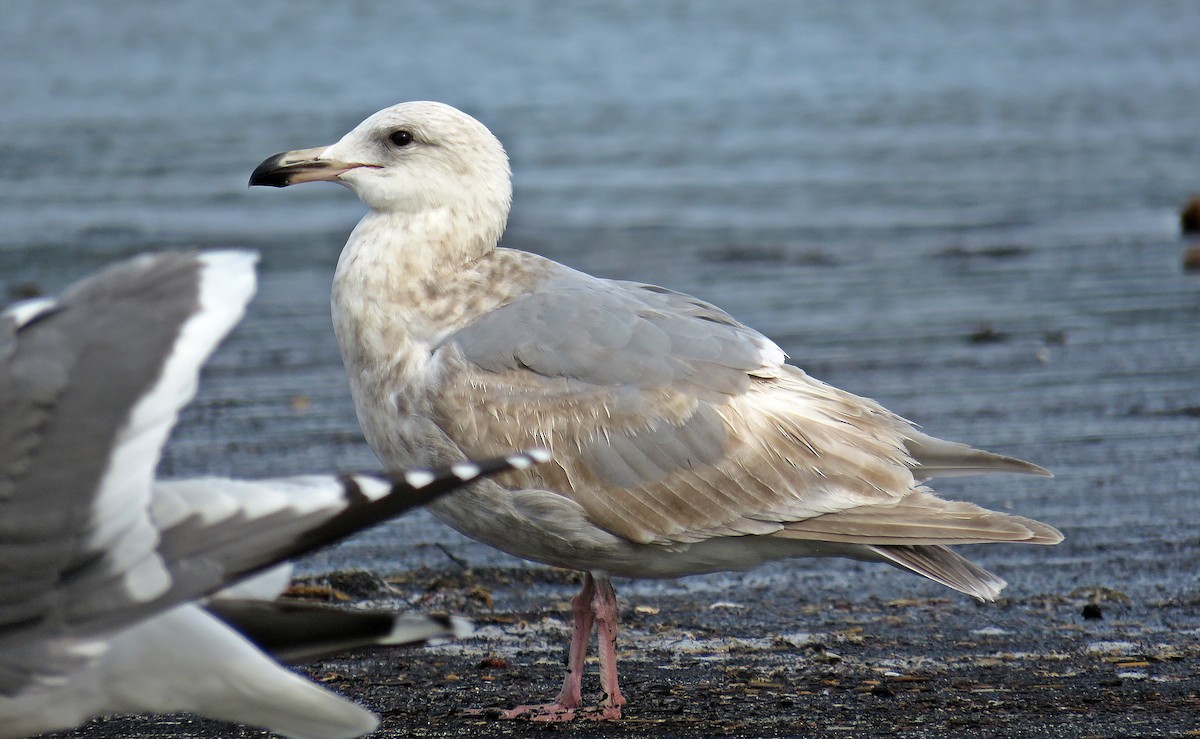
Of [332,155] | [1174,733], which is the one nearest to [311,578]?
[332,155]

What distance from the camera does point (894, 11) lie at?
39.8 m

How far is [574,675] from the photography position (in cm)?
470

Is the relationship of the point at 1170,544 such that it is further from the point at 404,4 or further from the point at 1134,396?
the point at 404,4

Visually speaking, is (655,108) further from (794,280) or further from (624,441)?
(624,441)

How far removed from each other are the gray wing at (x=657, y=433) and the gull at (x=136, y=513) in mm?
1391

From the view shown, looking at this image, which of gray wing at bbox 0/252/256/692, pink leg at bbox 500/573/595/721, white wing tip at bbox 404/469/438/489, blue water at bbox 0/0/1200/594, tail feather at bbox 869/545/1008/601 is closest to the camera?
gray wing at bbox 0/252/256/692

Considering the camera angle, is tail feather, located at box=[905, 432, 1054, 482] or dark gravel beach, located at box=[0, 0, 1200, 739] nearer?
dark gravel beach, located at box=[0, 0, 1200, 739]

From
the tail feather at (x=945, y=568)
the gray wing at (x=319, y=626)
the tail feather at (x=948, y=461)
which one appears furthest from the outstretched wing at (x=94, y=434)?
the tail feather at (x=948, y=461)

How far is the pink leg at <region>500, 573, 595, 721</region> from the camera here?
4.55m

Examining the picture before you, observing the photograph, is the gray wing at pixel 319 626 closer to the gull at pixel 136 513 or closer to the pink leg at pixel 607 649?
the gull at pixel 136 513

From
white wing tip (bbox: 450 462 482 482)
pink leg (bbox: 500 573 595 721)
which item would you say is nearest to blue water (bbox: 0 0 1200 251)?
pink leg (bbox: 500 573 595 721)

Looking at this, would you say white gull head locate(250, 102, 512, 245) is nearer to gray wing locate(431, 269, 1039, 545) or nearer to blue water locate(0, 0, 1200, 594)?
gray wing locate(431, 269, 1039, 545)

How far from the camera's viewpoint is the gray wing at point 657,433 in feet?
15.6

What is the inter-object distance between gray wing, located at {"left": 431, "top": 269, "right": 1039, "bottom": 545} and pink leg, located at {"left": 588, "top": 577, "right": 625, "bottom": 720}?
0.22m
